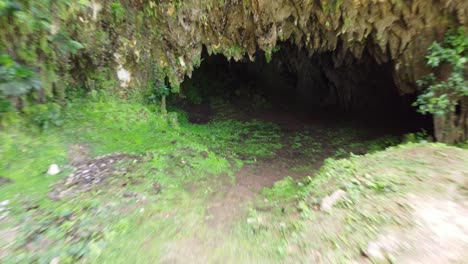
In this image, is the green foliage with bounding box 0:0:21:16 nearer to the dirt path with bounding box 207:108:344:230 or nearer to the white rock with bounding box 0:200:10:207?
the white rock with bounding box 0:200:10:207

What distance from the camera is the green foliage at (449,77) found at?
562 centimetres

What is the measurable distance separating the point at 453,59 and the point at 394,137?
132 inches

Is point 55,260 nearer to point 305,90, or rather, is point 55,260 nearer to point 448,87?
point 448,87

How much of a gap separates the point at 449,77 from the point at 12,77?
748 centimetres

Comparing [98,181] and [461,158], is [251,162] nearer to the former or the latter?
[98,181]

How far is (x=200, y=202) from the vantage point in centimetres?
405

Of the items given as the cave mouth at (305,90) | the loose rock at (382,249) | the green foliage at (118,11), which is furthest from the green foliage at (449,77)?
the green foliage at (118,11)

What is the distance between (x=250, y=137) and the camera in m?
8.55

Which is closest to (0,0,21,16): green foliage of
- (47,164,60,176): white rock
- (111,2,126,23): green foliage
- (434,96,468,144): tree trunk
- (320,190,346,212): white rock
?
(47,164,60,176): white rock

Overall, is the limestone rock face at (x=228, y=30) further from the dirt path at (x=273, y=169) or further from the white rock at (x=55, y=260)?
the white rock at (x=55, y=260)

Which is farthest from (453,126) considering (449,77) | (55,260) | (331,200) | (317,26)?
(55,260)

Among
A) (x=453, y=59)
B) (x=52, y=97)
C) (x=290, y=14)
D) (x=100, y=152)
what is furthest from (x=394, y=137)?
(x=52, y=97)

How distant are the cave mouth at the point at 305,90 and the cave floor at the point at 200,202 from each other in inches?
210

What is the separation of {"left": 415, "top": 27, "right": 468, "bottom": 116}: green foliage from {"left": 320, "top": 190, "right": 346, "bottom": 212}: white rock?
13.4ft
